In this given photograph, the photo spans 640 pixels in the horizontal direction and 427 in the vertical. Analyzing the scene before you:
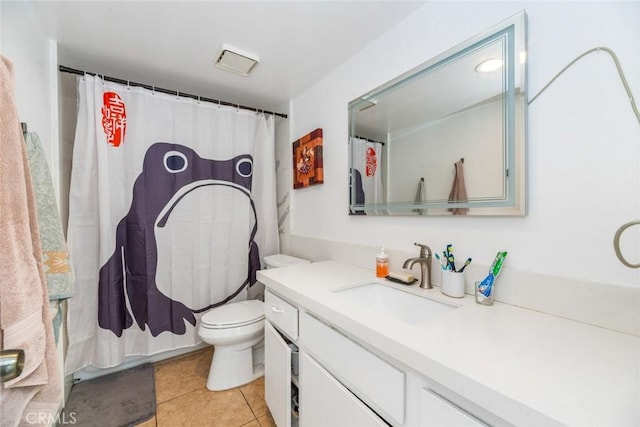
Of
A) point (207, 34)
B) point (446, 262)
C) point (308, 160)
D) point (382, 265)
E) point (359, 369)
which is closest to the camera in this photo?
point (359, 369)

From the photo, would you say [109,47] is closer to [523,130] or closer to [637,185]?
[523,130]

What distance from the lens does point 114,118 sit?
62.2 inches

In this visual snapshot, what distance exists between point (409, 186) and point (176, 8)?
53.8 inches

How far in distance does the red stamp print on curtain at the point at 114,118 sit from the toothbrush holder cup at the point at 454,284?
204cm

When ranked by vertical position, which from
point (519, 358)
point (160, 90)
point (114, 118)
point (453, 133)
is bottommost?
point (519, 358)

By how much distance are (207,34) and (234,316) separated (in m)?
1.65

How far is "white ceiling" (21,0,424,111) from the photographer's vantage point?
112 centimetres

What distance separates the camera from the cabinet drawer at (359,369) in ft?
2.01

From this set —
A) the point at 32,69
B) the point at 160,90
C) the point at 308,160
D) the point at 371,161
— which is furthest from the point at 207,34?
the point at 371,161

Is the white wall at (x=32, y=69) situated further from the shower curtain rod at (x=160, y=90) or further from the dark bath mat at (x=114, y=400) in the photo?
the dark bath mat at (x=114, y=400)

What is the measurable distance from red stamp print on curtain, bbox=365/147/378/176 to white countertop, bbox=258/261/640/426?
767mm

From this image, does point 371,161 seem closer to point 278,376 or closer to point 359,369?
point 359,369

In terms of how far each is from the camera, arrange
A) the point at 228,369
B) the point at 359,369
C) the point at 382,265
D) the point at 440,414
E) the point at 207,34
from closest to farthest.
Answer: the point at 440,414, the point at 359,369, the point at 382,265, the point at 207,34, the point at 228,369

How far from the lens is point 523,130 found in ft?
2.63
